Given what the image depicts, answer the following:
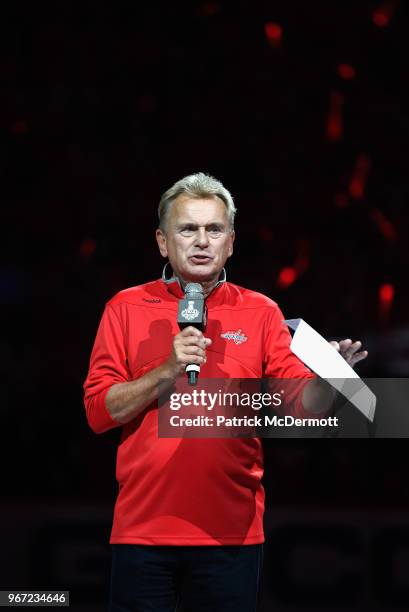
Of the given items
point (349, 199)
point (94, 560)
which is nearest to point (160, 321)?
point (94, 560)

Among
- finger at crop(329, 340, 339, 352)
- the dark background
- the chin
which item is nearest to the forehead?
the chin

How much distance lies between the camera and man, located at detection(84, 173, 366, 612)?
1.75 metres

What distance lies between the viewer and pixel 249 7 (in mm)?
4895

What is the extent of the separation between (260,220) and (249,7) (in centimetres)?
118

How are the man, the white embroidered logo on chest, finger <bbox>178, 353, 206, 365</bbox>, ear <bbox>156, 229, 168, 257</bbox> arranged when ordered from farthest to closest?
ear <bbox>156, 229, 168, 257</bbox> < the white embroidered logo on chest < the man < finger <bbox>178, 353, 206, 365</bbox>

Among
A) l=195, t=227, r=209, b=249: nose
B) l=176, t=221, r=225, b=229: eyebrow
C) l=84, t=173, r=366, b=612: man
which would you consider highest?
l=176, t=221, r=225, b=229: eyebrow

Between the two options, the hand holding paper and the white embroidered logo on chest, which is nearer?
the hand holding paper

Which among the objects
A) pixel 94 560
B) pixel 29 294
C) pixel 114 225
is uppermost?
pixel 114 225

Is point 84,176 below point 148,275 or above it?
above

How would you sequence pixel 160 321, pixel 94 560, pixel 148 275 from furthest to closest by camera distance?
pixel 148 275 < pixel 94 560 < pixel 160 321

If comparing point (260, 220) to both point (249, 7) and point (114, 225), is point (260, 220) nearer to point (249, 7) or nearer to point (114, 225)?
point (114, 225)

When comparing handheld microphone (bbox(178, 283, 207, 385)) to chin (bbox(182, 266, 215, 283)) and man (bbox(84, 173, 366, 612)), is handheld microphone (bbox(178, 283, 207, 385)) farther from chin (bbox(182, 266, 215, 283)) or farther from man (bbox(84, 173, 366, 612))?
chin (bbox(182, 266, 215, 283))

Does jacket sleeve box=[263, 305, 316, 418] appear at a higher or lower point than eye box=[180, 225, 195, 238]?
lower

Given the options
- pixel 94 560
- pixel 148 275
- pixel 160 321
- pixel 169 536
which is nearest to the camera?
pixel 169 536
